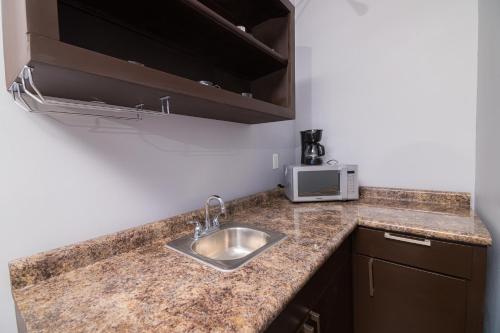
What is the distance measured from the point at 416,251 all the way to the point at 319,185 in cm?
63

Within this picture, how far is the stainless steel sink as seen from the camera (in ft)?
3.14

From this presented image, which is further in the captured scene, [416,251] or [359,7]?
[359,7]

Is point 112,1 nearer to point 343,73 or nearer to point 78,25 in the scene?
point 78,25

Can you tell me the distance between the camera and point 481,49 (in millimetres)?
1236

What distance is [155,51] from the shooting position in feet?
3.19

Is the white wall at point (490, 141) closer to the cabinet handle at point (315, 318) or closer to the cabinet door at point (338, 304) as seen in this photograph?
the cabinet door at point (338, 304)

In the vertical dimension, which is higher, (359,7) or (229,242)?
(359,7)

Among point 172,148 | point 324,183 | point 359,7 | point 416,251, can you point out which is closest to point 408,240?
point 416,251

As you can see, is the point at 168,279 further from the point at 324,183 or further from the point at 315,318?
the point at 324,183

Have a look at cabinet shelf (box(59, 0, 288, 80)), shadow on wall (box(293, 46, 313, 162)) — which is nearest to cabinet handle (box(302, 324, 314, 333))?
cabinet shelf (box(59, 0, 288, 80))

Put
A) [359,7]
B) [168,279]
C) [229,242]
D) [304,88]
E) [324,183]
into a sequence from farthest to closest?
[304,88] < [359,7] < [324,183] < [229,242] < [168,279]

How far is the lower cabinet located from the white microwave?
16.2 inches

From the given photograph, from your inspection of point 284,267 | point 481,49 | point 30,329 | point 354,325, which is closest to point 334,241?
point 284,267

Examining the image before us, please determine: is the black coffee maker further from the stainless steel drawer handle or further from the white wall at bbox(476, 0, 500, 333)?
the white wall at bbox(476, 0, 500, 333)
